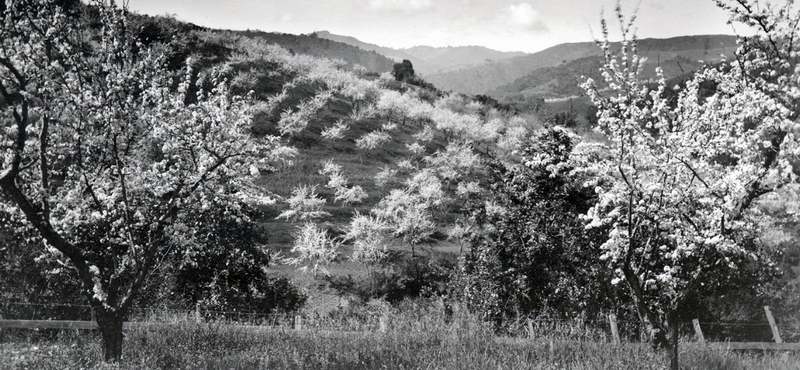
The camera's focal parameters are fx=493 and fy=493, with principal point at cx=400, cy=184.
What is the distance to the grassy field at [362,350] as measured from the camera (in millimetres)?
7180

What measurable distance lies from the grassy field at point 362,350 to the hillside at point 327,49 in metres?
59.7

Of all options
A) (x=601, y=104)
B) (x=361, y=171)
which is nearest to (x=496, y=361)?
(x=601, y=104)

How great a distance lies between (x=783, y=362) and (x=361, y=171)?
76.2 ft

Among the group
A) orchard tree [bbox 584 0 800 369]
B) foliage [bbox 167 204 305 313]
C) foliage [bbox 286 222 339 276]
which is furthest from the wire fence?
foliage [bbox 286 222 339 276]

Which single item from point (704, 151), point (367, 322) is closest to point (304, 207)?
point (367, 322)

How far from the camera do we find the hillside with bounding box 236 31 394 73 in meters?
73.6

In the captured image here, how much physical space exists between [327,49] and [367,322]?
78916 millimetres

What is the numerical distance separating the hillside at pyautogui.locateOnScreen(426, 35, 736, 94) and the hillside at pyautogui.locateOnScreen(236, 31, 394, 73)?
25.3m

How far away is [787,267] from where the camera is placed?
66.6 feet

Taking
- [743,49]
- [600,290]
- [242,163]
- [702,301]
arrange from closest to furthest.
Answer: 1. [743,49]
2. [242,163]
3. [600,290]
4. [702,301]

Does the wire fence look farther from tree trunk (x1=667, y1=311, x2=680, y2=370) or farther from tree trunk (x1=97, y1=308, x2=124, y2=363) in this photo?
tree trunk (x1=97, y1=308, x2=124, y2=363)

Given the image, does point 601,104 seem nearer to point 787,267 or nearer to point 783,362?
point 783,362

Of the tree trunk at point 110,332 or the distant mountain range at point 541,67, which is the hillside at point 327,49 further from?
the tree trunk at point 110,332

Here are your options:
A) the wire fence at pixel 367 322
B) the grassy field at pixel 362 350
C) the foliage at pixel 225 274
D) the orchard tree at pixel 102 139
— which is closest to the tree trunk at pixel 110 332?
the orchard tree at pixel 102 139
